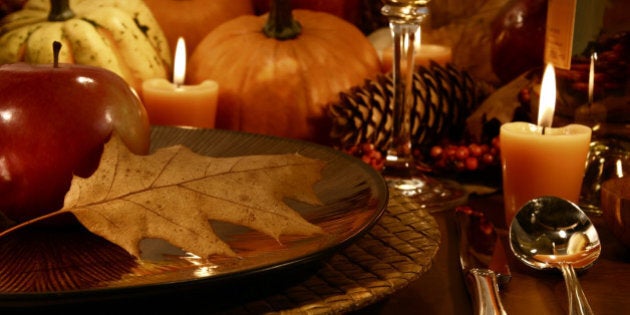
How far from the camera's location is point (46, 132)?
59cm

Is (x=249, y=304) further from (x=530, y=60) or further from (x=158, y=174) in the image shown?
(x=530, y=60)

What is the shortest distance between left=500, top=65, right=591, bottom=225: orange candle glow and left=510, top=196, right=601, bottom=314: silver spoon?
0.08 metres

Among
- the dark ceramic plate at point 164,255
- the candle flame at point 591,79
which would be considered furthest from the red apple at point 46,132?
the candle flame at point 591,79

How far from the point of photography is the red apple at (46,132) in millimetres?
588

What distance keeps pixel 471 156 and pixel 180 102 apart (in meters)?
0.32

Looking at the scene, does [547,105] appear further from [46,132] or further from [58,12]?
[58,12]

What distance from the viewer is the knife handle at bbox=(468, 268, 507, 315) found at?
0.53 metres

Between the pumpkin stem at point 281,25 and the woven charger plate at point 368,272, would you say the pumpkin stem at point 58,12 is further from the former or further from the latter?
the woven charger plate at point 368,272

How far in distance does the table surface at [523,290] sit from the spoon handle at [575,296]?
2 cm

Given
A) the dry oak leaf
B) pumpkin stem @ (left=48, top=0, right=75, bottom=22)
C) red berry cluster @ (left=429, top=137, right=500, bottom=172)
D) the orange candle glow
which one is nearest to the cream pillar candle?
the orange candle glow

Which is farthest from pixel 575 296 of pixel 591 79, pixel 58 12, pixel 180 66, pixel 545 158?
pixel 58 12

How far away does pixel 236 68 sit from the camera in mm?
1032

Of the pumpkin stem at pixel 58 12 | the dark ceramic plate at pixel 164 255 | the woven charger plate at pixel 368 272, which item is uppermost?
the pumpkin stem at pixel 58 12

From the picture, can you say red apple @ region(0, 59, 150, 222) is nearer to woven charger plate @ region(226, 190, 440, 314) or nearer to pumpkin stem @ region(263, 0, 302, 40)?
woven charger plate @ region(226, 190, 440, 314)
